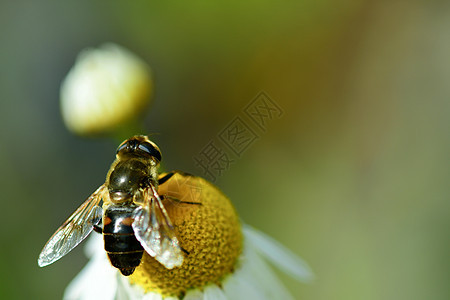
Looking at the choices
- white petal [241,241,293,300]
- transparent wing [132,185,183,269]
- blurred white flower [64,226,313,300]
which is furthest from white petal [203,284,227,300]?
transparent wing [132,185,183,269]

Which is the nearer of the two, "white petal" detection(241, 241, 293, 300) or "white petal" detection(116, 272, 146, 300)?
"white petal" detection(116, 272, 146, 300)

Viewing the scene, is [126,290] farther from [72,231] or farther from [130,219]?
[130,219]

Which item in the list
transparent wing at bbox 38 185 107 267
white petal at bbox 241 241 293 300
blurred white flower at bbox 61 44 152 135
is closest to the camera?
transparent wing at bbox 38 185 107 267

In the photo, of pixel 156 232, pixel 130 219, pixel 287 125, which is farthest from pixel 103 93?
pixel 287 125

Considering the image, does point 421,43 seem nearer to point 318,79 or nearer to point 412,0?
point 412,0

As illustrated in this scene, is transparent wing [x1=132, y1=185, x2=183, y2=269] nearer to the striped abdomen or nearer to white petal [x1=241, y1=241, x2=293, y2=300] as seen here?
the striped abdomen

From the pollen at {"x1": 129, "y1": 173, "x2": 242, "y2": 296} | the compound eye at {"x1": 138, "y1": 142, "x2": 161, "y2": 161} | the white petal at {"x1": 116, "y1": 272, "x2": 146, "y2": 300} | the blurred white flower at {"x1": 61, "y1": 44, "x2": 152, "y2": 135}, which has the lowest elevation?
the white petal at {"x1": 116, "y1": 272, "x2": 146, "y2": 300}
